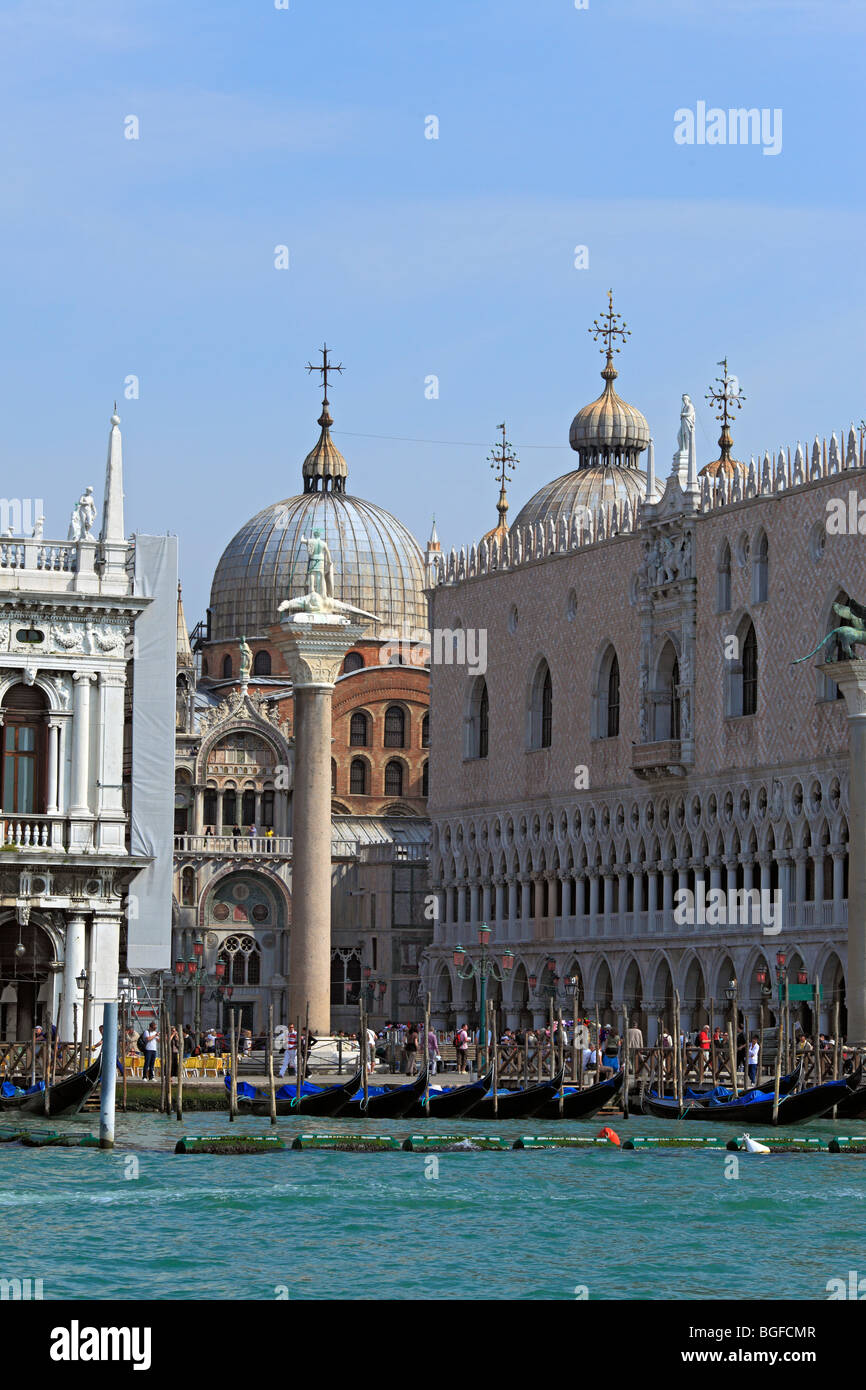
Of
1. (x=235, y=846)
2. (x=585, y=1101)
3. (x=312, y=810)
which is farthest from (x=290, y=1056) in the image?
(x=235, y=846)

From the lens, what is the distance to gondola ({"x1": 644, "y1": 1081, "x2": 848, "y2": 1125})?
3756 centimetres

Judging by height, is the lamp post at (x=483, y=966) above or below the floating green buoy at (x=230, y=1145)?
above

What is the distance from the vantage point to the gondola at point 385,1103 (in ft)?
129

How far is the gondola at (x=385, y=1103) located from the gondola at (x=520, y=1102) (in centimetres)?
99

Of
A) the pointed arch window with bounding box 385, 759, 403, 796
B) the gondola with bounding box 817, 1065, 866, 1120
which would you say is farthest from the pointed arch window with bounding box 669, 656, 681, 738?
the pointed arch window with bounding box 385, 759, 403, 796

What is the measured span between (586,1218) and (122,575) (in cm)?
1710

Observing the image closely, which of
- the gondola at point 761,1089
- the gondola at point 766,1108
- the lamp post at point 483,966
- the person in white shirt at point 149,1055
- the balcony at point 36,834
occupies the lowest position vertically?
the gondola at point 766,1108

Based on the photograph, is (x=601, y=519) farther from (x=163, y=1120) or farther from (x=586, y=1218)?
(x=586, y=1218)

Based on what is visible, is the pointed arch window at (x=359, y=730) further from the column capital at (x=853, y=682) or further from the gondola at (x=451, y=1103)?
the gondola at (x=451, y=1103)

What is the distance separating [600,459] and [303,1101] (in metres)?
38.9

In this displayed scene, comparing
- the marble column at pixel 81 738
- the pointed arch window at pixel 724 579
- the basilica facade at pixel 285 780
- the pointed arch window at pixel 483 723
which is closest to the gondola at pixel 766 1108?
the marble column at pixel 81 738

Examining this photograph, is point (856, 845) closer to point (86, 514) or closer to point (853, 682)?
point (853, 682)

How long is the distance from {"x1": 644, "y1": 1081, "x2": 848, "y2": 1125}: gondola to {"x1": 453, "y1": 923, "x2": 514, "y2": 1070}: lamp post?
1229cm

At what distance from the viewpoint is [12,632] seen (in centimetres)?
4194
